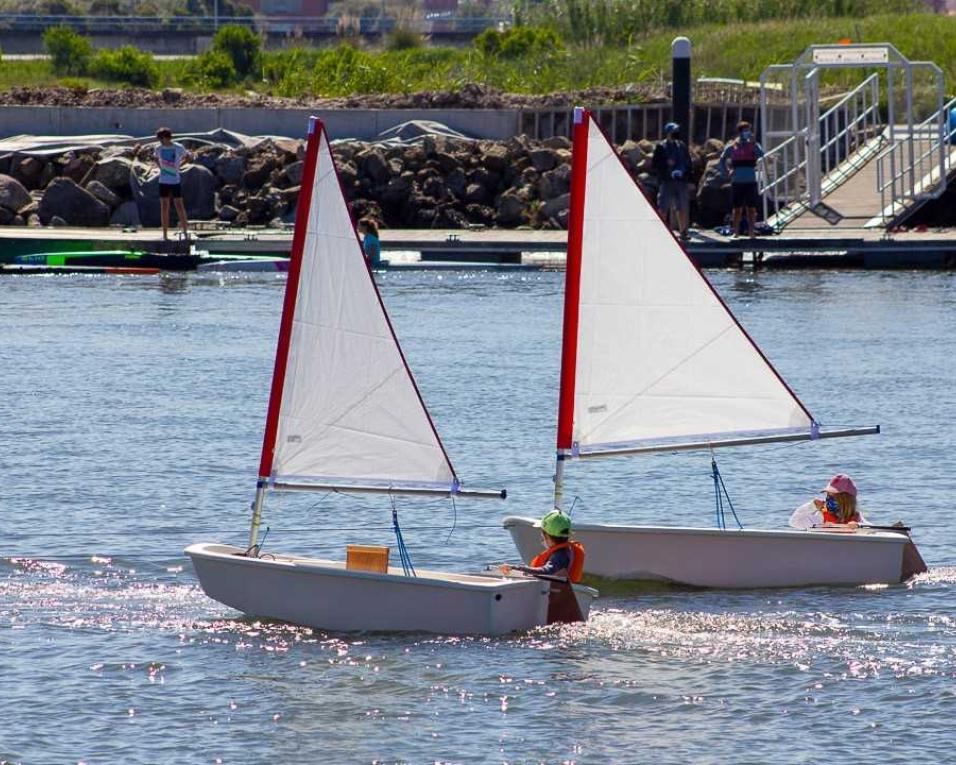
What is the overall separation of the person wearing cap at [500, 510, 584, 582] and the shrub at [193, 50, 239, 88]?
2040 inches

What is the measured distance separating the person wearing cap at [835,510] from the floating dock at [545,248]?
2258cm

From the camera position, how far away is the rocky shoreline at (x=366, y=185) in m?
46.1

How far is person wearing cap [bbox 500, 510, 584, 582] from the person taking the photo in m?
15.9

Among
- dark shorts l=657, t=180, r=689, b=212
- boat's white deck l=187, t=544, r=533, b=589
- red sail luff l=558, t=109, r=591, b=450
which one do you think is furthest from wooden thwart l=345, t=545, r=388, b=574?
dark shorts l=657, t=180, r=689, b=212

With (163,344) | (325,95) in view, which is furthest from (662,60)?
(163,344)

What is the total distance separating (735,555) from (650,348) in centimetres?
200

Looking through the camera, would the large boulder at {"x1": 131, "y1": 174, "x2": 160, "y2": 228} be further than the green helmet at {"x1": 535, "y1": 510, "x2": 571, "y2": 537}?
Yes

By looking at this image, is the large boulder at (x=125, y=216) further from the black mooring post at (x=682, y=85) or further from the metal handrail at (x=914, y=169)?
the metal handrail at (x=914, y=169)

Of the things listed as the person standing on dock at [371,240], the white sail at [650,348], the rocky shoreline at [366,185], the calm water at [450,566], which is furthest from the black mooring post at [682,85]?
the white sail at [650,348]

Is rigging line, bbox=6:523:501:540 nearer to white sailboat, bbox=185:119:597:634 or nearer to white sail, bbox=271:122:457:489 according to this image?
white sailboat, bbox=185:119:597:634

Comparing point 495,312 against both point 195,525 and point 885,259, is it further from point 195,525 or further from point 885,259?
point 195,525

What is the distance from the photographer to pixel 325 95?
58.5 meters

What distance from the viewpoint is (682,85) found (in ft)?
143

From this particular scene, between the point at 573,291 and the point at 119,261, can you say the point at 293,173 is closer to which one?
the point at 119,261
